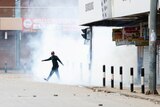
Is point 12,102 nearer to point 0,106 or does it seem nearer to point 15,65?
point 0,106

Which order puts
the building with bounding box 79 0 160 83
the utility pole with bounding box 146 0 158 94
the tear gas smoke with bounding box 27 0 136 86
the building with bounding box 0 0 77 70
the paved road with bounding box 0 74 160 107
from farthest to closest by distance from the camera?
the building with bounding box 0 0 77 70 < the tear gas smoke with bounding box 27 0 136 86 < the building with bounding box 79 0 160 83 < the utility pole with bounding box 146 0 158 94 < the paved road with bounding box 0 74 160 107

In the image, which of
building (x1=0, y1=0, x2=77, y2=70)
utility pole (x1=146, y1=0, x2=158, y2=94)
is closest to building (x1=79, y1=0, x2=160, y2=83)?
utility pole (x1=146, y1=0, x2=158, y2=94)

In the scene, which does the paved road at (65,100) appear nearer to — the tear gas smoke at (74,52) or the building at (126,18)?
the building at (126,18)

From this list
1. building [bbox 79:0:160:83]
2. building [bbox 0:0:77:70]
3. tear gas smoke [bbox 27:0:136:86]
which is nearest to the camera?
building [bbox 79:0:160:83]

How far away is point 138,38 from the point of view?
2677 centimetres

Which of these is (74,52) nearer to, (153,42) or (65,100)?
(153,42)

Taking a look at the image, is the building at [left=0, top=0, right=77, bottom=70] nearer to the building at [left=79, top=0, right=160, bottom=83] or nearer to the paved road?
the building at [left=79, top=0, right=160, bottom=83]

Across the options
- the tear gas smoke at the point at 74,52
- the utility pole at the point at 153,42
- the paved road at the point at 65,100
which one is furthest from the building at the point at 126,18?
the paved road at the point at 65,100

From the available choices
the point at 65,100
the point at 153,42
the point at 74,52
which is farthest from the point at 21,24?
the point at 65,100

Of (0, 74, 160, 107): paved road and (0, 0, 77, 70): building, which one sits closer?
(0, 74, 160, 107): paved road

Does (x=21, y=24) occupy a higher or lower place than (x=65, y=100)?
higher

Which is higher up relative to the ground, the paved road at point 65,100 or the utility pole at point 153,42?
the utility pole at point 153,42

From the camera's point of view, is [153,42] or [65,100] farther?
[153,42]

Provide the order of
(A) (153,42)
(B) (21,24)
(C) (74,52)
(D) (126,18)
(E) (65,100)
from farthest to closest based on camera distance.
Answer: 1. (B) (21,24)
2. (C) (74,52)
3. (D) (126,18)
4. (A) (153,42)
5. (E) (65,100)
